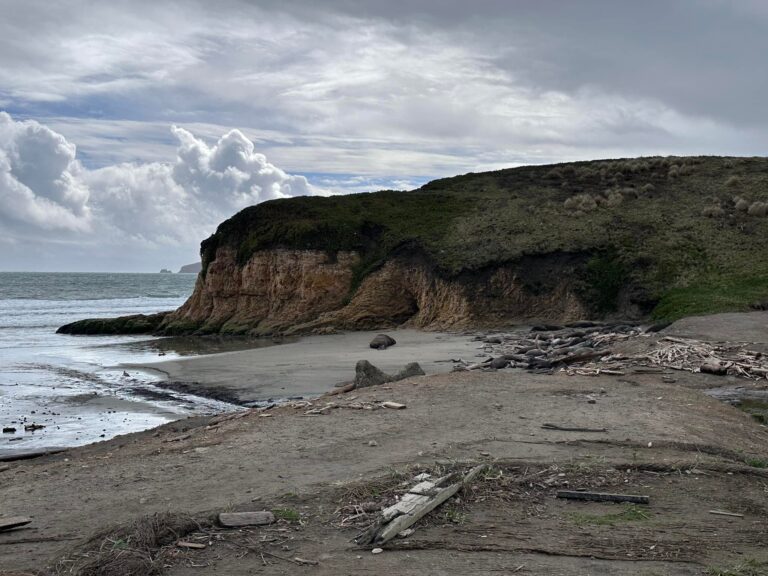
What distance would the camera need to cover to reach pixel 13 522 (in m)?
7.85

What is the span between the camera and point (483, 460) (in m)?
9.54

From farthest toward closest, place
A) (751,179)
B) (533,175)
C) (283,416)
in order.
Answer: (533,175), (751,179), (283,416)

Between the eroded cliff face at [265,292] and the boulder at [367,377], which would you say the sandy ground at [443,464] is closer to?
the boulder at [367,377]

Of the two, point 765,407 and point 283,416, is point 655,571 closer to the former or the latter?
point 283,416

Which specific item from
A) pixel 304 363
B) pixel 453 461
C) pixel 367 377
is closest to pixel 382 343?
pixel 304 363

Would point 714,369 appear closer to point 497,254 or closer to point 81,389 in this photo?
point 81,389

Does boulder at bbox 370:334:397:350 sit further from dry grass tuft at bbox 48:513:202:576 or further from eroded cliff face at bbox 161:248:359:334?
dry grass tuft at bbox 48:513:202:576

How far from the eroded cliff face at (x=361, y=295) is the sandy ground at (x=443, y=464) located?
20753 mm

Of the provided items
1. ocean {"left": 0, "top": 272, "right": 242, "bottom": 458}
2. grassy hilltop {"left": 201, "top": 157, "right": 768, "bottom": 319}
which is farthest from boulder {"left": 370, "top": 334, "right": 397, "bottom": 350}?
grassy hilltop {"left": 201, "top": 157, "right": 768, "bottom": 319}

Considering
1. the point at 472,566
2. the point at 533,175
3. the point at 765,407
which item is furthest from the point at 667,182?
the point at 472,566

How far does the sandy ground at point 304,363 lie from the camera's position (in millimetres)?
20656

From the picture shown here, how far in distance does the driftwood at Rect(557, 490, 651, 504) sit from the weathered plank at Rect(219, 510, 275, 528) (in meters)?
3.01

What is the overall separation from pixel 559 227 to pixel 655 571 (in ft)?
108

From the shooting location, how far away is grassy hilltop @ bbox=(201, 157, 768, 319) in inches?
1337
